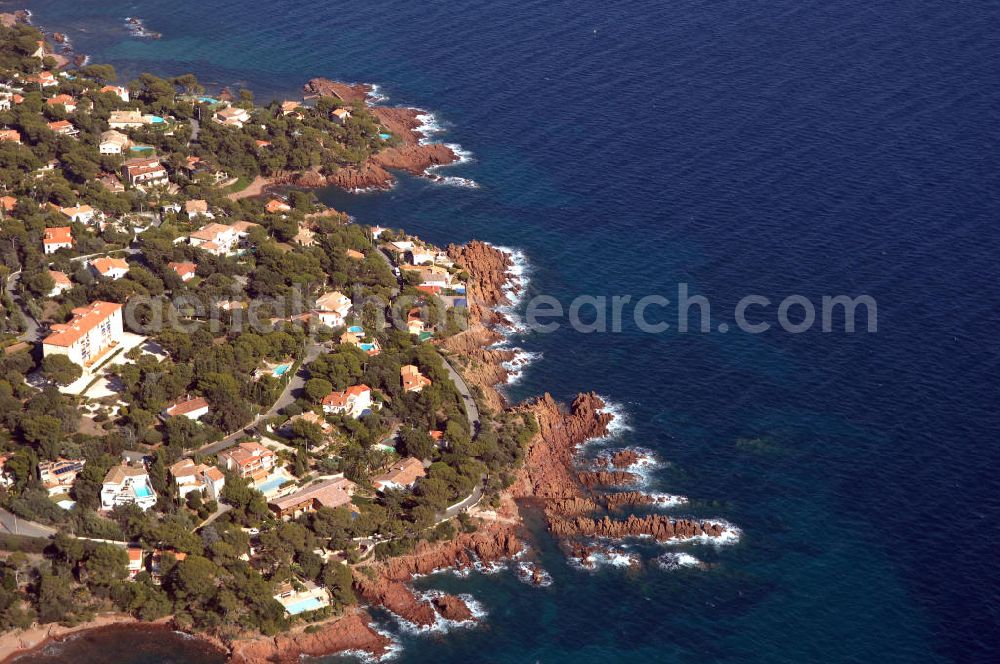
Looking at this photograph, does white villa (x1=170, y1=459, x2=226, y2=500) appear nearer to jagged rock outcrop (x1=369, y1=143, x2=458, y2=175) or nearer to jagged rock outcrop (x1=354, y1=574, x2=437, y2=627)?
jagged rock outcrop (x1=354, y1=574, x2=437, y2=627)

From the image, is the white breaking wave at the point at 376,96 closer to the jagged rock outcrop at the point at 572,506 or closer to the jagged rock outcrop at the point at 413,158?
the jagged rock outcrop at the point at 413,158

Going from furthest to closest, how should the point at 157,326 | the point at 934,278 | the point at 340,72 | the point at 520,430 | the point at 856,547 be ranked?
the point at 340,72 < the point at 934,278 < the point at 157,326 < the point at 520,430 < the point at 856,547

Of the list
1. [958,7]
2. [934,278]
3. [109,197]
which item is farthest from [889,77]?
[109,197]

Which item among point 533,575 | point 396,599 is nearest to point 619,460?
point 533,575

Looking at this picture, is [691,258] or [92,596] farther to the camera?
[691,258]

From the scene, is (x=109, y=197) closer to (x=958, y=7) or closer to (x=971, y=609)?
(x=971, y=609)

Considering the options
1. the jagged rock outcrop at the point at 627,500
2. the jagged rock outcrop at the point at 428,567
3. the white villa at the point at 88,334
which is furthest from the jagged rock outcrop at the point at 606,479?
the white villa at the point at 88,334
